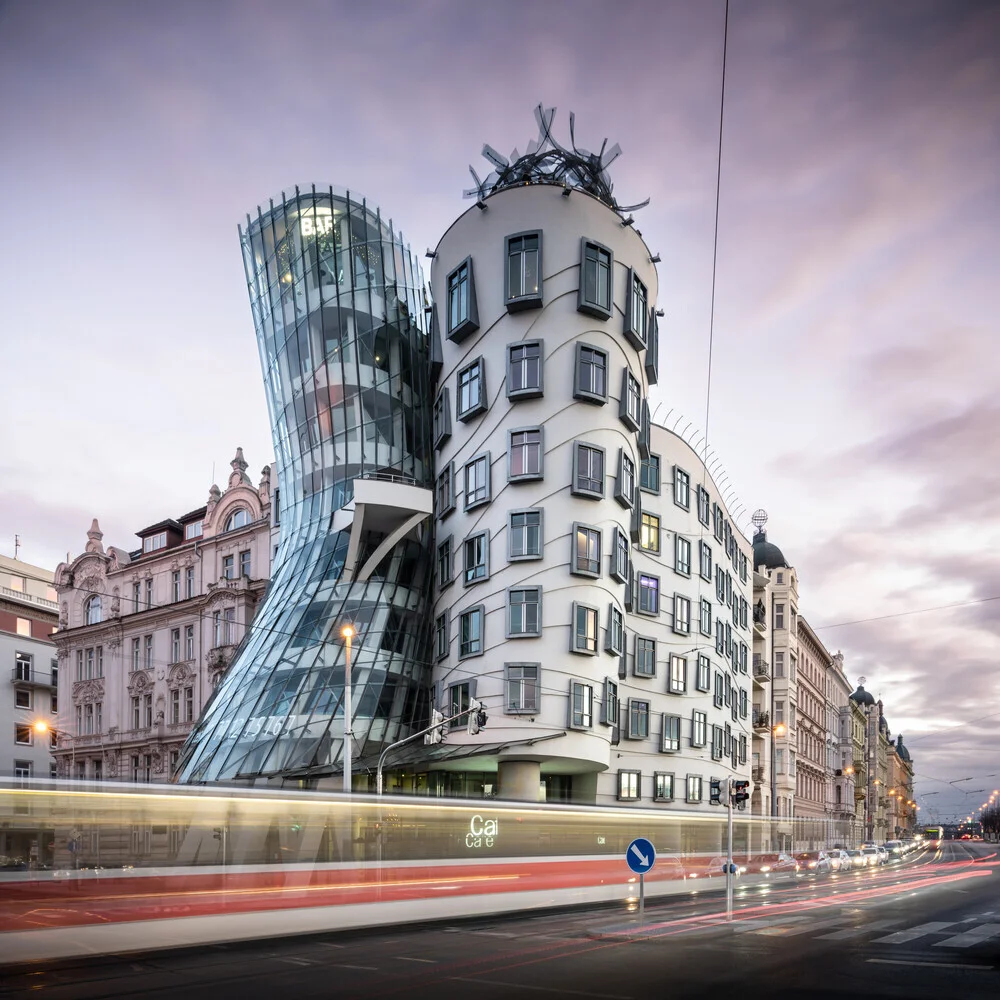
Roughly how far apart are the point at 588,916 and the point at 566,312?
25.8 m

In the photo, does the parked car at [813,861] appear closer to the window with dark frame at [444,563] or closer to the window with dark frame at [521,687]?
the window with dark frame at [521,687]

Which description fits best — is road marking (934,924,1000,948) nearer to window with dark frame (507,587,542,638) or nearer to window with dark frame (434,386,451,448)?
window with dark frame (507,587,542,638)

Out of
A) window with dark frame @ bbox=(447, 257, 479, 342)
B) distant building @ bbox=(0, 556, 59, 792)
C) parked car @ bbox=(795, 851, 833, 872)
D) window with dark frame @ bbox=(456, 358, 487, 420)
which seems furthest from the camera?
distant building @ bbox=(0, 556, 59, 792)

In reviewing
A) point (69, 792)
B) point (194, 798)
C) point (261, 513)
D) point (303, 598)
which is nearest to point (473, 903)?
point (194, 798)

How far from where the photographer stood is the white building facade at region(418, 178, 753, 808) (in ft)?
138

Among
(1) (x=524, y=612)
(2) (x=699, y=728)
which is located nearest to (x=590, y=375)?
(1) (x=524, y=612)

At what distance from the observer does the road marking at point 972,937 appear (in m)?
20.0

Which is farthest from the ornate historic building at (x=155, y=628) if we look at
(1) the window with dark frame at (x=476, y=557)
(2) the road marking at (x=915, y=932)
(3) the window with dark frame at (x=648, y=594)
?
(2) the road marking at (x=915, y=932)

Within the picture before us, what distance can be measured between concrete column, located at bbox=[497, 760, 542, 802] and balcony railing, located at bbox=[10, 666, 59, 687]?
186ft

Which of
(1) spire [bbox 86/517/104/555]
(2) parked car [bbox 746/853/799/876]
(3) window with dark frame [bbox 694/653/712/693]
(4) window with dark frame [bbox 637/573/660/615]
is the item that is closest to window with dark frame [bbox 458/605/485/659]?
(4) window with dark frame [bbox 637/573/660/615]

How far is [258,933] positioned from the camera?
20203 millimetres

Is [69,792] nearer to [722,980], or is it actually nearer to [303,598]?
[722,980]

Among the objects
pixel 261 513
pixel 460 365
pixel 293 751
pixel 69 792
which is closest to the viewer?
pixel 69 792

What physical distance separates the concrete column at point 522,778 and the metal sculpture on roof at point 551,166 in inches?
1009
